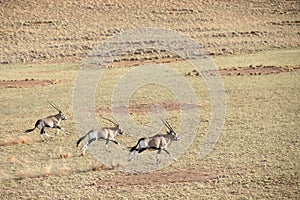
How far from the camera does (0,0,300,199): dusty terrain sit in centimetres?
1437

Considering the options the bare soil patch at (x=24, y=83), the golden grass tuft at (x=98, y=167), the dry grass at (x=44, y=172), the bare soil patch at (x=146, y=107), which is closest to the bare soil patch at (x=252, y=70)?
the bare soil patch at (x=24, y=83)

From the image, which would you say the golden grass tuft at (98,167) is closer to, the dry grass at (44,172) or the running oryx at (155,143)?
the dry grass at (44,172)

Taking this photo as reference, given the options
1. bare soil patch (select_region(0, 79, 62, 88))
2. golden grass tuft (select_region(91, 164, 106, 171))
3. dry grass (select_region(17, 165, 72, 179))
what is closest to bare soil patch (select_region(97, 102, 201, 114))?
golden grass tuft (select_region(91, 164, 106, 171))

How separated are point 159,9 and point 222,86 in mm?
36768

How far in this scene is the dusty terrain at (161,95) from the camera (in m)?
14.4

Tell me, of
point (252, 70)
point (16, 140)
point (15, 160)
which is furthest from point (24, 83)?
point (15, 160)

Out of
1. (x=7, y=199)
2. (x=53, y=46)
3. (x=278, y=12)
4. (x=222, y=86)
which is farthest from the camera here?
(x=278, y=12)

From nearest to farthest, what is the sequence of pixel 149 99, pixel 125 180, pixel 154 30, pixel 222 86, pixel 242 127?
pixel 125 180, pixel 242 127, pixel 149 99, pixel 222 86, pixel 154 30

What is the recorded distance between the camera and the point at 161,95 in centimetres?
2956

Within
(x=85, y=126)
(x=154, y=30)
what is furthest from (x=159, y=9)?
(x=85, y=126)

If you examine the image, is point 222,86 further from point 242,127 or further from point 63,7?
point 63,7

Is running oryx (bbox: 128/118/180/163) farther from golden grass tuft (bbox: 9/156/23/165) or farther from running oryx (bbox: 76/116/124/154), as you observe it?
golden grass tuft (bbox: 9/156/23/165)

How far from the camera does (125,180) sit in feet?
48.2

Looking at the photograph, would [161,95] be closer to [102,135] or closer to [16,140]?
[16,140]
